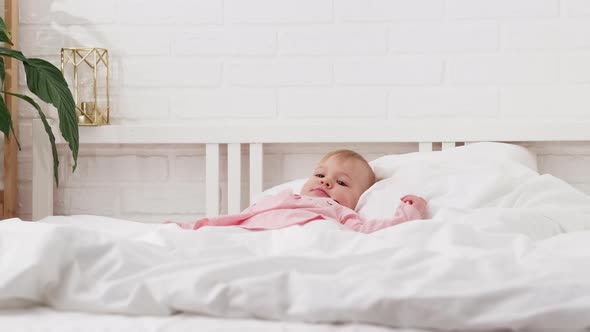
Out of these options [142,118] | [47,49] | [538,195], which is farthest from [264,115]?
[538,195]

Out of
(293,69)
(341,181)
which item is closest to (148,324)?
(341,181)

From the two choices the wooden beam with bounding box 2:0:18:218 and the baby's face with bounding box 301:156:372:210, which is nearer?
the baby's face with bounding box 301:156:372:210

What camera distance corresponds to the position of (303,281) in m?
0.90

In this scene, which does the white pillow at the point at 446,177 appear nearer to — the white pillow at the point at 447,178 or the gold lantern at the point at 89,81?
the white pillow at the point at 447,178

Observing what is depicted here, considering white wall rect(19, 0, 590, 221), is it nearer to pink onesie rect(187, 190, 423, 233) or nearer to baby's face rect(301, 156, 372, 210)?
baby's face rect(301, 156, 372, 210)

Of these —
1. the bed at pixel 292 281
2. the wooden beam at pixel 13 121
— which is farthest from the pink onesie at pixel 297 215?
the wooden beam at pixel 13 121

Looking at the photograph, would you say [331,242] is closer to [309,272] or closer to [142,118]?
[309,272]

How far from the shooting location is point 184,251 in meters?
1.06

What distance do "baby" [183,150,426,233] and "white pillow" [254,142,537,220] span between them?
49 millimetres

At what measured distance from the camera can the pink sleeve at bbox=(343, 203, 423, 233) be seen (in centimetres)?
156

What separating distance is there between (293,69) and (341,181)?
480mm

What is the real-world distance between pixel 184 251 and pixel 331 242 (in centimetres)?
20

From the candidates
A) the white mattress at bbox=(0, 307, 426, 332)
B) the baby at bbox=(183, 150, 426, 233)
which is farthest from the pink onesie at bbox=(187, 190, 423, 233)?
the white mattress at bbox=(0, 307, 426, 332)

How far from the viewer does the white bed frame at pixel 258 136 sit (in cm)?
207
